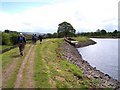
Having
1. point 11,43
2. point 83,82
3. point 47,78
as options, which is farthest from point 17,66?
point 11,43

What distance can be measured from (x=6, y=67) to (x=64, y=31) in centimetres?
13662

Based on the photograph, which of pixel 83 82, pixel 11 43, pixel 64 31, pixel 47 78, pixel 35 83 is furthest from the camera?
pixel 64 31

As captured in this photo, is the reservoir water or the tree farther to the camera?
the tree

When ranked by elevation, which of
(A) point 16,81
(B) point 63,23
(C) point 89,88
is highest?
(B) point 63,23

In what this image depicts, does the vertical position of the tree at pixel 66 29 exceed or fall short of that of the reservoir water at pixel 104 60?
it exceeds it

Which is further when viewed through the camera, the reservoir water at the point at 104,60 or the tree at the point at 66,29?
the tree at the point at 66,29

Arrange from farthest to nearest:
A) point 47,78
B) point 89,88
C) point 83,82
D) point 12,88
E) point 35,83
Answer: point 83,82 → point 89,88 → point 47,78 → point 35,83 → point 12,88

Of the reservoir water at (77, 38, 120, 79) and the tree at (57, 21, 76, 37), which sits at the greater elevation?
the tree at (57, 21, 76, 37)

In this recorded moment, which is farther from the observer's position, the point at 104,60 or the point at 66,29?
the point at 66,29

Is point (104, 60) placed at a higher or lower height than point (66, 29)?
lower

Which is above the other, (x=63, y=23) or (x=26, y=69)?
(x=63, y=23)

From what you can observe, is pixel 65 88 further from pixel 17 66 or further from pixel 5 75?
pixel 17 66

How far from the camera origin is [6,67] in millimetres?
23109

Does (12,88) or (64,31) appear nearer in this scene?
(12,88)
